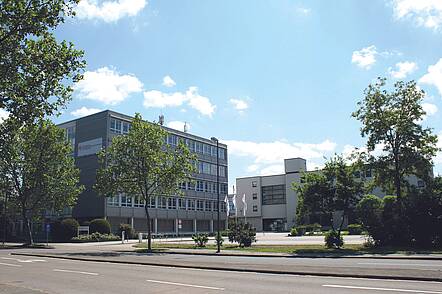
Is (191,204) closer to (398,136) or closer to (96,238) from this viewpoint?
(96,238)

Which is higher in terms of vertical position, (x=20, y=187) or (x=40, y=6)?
(x=40, y=6)

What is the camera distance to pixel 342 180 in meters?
32.7

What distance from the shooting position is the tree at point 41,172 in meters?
48.9

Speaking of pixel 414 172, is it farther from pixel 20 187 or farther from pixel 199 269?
pixel 20 187

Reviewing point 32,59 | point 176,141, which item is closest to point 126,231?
point 176,141

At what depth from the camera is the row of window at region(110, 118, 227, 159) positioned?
67956mm

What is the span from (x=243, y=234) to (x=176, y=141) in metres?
46.6

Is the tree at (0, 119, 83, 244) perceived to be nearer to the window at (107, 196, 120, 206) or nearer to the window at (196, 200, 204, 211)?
the window at (107, 196, 120, 206)

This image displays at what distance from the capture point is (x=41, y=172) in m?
49.2

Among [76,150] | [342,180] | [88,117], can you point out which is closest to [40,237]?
[76,150]

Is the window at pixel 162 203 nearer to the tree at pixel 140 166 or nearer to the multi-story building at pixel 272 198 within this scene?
the multi-story building at pixel 272 198

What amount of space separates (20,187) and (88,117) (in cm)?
2092

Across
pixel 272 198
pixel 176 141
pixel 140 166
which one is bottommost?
pixel 272 198

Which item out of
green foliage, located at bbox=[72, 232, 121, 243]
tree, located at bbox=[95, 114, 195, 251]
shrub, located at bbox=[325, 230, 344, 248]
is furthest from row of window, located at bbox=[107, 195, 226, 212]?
shrub, located at bbox=[325, 230, 344, 248]
